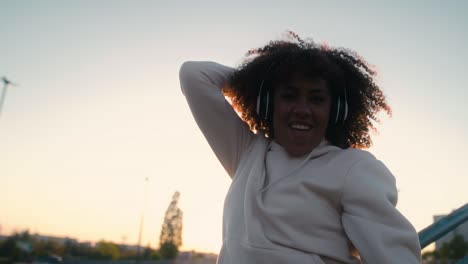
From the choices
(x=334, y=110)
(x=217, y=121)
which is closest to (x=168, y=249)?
(x=217, y=121)

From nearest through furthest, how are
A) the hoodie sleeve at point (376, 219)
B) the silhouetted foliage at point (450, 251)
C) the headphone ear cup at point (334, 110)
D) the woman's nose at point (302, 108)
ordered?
the hoodie sleeve at point (376, 219)
the woman's nose at point (302, 108)
the headphone ear cup at point (334, 110)
the silhouetted foliage at point (450, 251)

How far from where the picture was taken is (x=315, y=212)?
1.78 metres

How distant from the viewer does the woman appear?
170 cm

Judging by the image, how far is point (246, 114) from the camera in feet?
8.56

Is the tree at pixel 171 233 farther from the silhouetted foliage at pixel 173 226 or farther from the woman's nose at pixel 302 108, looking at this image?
the woman's nose at pixel 302 108

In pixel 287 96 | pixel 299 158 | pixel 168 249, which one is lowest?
pixel 168 249

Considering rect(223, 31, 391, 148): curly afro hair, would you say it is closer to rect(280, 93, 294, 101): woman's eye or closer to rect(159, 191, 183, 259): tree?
rect(280, 93, 294, 101): woman's eye

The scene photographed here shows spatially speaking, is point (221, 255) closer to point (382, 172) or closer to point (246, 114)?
point (382, 172)

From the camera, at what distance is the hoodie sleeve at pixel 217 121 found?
2328mm

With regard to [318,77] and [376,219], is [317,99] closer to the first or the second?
[318,77]

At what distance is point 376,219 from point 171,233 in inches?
2010

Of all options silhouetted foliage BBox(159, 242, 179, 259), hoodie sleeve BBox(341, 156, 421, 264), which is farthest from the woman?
silhouetted foliage BBox(159, 242, 179, 259)

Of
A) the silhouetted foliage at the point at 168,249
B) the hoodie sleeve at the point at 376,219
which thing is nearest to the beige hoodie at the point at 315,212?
the hoodie sleeve at the point at 376,219

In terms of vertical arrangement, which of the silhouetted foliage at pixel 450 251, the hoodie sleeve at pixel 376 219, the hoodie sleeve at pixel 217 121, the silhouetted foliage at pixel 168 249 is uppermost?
the hoodie sleeve at pixel 217 121
